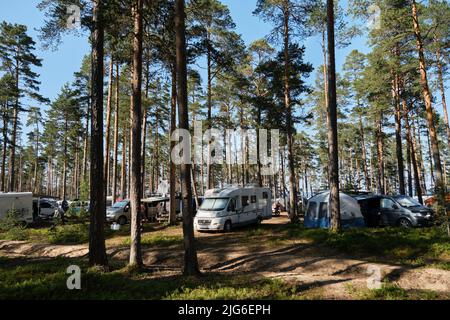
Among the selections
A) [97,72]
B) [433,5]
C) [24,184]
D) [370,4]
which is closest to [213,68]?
[370,4]

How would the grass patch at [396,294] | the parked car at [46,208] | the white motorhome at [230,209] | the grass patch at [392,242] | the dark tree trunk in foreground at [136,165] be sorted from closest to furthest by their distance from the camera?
1. the grass patch at [396,294]
2. the dark tree trunk in foreground at [136,165]
3. the grass patch at [392,242]
4. the white motorhome at [230,209]
5. the parked car at [46,208]

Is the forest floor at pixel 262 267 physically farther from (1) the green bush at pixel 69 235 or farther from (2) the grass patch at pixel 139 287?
(1) the green bush at pixel 69 235

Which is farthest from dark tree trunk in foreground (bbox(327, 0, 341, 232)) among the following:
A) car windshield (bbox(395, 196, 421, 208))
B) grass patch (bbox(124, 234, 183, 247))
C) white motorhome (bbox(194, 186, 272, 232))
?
grass patch (bbox(124, 234, 183, 247))

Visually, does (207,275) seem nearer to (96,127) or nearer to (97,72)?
(96,127)

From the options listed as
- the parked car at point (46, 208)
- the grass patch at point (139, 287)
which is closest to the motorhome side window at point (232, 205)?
the grass patch at point (139, 287)

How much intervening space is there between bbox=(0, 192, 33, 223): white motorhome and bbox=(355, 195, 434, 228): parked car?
2293 centimetres

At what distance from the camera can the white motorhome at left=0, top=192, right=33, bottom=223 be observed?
68.6 feet

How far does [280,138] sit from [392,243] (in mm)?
26898

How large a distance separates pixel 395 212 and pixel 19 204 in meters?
25.0

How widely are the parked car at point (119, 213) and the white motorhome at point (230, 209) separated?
702 centimetres

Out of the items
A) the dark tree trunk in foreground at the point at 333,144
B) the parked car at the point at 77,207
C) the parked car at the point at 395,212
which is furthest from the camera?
the parked car at the point at 77,207

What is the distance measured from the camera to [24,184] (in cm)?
7819

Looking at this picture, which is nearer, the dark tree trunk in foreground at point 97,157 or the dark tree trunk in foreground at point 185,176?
the dark tree trunk in foreground at point 185,176

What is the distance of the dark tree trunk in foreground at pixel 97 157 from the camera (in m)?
9.62
